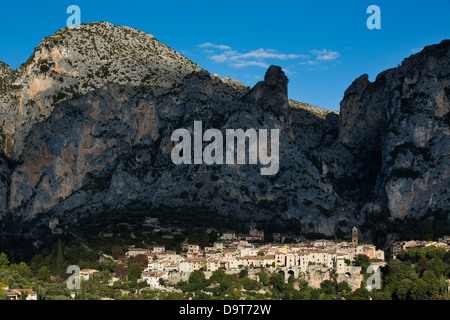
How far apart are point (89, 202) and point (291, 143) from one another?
121 feet

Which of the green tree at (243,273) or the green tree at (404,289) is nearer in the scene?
the green tree at (404,289)

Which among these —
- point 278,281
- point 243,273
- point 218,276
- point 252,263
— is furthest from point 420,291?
point 218,276

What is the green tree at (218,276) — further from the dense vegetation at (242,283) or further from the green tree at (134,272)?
the green tree at (134,272)

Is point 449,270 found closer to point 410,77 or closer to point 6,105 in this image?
point 410,77

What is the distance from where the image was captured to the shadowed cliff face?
13225 cm

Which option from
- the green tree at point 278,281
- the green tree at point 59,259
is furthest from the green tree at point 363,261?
the green tree at point 59,259

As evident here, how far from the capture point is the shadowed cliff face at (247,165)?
132250 mm

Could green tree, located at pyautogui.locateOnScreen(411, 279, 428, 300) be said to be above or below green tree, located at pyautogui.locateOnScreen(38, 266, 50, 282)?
below

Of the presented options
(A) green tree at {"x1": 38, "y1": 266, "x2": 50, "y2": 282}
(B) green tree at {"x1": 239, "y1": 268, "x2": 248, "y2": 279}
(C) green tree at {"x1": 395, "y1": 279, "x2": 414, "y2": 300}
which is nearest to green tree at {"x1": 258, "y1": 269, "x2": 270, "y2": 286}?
(B) green tree at {"x1": 239, "y1": 268, "x2": 248, "y2": 279}

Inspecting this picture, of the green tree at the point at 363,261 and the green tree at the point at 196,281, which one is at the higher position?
the green tree at the point at 363,261

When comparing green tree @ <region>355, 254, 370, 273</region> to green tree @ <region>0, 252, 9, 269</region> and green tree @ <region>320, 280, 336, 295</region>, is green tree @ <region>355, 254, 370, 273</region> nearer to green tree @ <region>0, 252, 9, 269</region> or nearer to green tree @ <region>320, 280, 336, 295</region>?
green tree @ <region>320, 280, 336, 295</region>

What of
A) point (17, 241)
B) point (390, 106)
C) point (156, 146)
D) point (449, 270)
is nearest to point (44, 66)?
point (156, 146)

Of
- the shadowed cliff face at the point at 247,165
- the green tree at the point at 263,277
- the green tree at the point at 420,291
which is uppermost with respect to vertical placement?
the shadowed cliff face at the point at 247,165

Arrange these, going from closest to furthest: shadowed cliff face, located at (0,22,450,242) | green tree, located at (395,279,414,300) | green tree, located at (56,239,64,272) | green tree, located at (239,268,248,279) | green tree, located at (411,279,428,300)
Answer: green tree, located at (411,279,428,300)
green tree, located at (395,279,414,300)
green tree, located at (239,268,248,279)
green tree, located at (56,239,64,272)
shadowed cliff face, located at (0,22,450,242)
